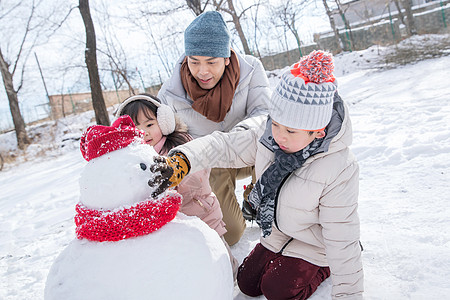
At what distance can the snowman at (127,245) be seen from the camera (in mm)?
832

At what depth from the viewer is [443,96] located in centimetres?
411

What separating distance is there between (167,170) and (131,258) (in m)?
0.30

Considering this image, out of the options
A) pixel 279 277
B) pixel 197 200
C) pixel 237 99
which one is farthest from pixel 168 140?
pixel 279 277

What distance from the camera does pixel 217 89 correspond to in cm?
204

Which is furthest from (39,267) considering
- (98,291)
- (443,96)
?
(443,96)

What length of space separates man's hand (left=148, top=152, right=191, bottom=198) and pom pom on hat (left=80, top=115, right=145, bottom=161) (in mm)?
105

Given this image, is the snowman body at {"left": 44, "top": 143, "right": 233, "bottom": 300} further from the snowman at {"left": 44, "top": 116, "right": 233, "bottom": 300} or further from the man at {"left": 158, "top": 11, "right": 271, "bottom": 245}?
the man at {"left": 158, "top": 11, "right": 271, "bottom": 245}

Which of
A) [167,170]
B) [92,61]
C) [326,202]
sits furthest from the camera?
[92,61]

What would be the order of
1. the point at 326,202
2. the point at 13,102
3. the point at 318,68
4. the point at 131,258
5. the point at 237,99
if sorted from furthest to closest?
the point at 13,102 → the point at 237,99 → the point at 326,202 → the point at 318,68 → the point at 131,258

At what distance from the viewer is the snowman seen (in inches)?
32.8

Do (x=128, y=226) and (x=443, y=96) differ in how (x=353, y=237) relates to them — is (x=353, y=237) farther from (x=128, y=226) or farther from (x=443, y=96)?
(x=443, y=96)

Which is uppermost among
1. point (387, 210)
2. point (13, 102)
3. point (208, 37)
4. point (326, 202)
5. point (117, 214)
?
point (13, 102)

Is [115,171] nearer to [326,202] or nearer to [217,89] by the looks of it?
[326,202]

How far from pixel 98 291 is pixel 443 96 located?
4.71 meters
